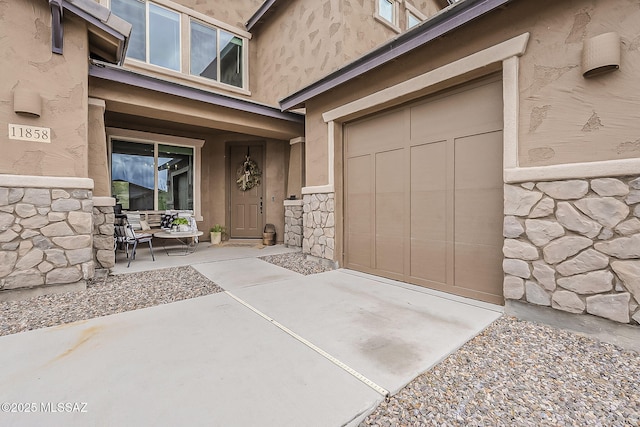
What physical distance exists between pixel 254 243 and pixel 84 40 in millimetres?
5346

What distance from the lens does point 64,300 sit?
338 cm

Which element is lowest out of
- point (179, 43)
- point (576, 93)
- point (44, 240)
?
point (44, 240)

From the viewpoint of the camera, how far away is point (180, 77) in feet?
24.5

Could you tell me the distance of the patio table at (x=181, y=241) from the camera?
20.8ft

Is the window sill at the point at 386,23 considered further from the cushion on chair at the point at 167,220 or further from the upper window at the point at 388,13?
the cushion on chair at the point at 167,220

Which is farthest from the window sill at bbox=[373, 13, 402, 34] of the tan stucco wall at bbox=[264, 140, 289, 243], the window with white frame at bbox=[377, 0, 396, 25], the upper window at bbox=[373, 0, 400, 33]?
the tan stucco wall at bbox=[264, 140, 289, 243]

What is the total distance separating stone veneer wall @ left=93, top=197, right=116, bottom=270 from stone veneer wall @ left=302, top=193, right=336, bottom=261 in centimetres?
319

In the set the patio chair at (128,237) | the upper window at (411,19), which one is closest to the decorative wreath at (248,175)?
the patio chair at (128,237)

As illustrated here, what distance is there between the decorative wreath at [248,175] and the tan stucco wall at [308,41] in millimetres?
1909

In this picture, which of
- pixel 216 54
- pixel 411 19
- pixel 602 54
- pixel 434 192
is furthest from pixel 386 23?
pixel 602 54

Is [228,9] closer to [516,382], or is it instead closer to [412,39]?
[412,39]

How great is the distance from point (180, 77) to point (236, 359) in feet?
25.1

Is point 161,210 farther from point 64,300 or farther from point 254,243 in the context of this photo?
point 64,300

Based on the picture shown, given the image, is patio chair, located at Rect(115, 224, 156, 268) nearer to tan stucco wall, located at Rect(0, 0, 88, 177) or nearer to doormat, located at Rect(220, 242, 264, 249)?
tan stucco wall, located at Rect(0, 0, 88, 177)
